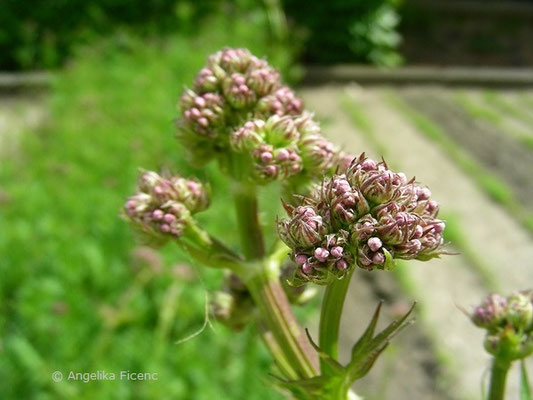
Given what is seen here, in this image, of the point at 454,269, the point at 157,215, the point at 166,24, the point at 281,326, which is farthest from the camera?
the point at 166,24

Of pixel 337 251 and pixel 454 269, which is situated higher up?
pixel 337 251

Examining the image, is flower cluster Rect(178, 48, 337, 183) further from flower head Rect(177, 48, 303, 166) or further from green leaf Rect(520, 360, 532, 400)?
green leaf Rect(520, 360, 532, 400)

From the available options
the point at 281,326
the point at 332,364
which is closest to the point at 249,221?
the point at 281,326

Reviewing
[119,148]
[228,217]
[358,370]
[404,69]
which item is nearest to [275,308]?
[358,370]

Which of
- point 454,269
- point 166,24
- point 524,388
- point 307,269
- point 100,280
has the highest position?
point 307,269

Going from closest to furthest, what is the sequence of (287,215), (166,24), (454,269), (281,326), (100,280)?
(287,215) → (281,326) → (100,280) → (454,269) → (166,24)

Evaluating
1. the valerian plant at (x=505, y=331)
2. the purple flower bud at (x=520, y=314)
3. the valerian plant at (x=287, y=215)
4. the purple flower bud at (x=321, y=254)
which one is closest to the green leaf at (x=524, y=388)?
the valerian plant at (x=505, y=331)

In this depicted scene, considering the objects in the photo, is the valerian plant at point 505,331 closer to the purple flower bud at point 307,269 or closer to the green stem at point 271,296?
the green stem at point 271,296

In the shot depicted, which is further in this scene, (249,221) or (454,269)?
(454,269)

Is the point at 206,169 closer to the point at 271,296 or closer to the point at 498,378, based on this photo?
the point at 271,296
